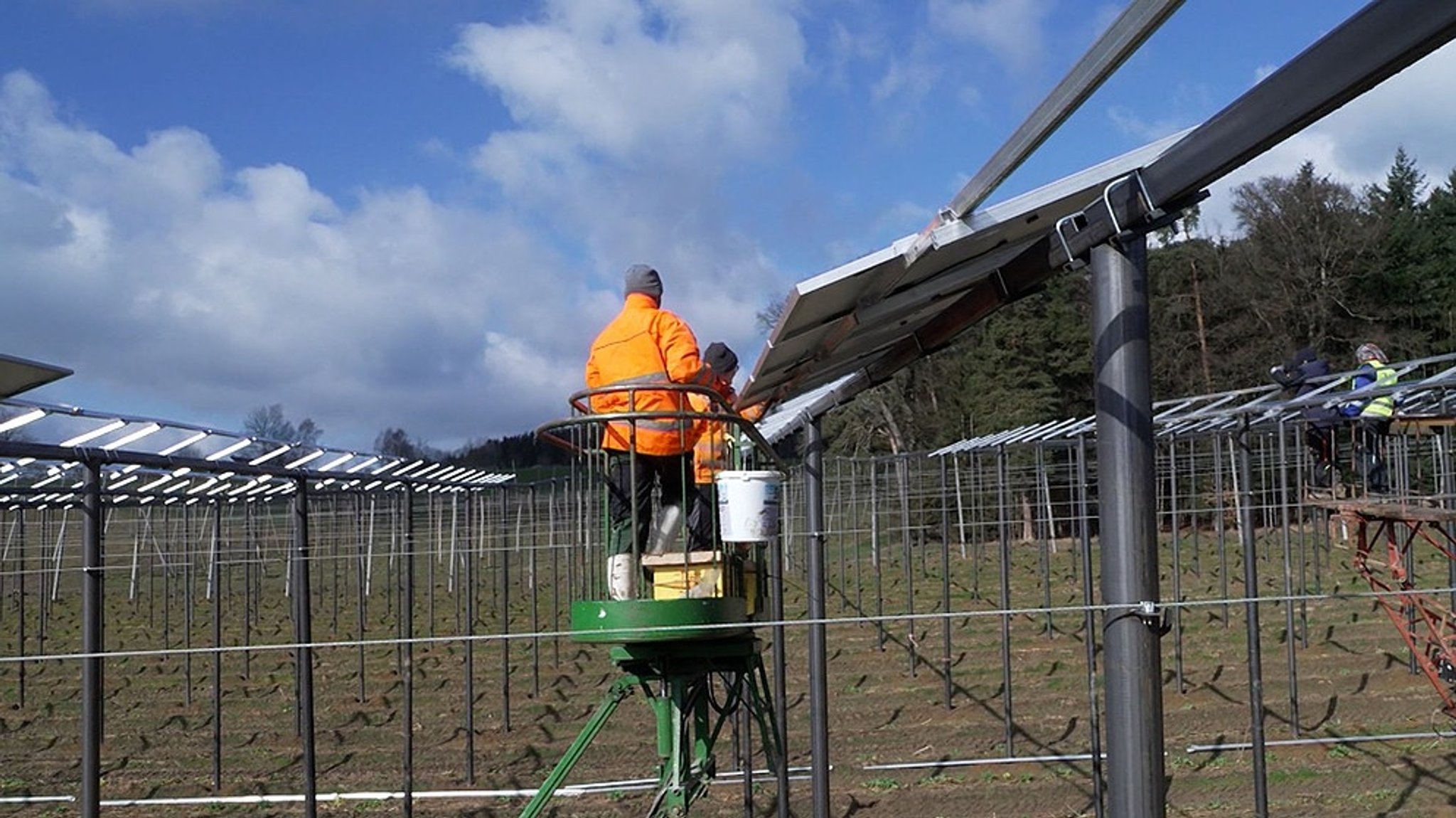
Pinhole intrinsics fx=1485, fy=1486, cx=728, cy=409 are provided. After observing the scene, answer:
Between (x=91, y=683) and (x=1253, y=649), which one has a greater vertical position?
(x=91, y=683)

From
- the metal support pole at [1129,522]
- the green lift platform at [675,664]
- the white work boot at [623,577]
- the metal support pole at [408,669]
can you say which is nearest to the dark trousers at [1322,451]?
the metal support pole at [408,669]

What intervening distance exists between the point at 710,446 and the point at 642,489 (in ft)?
1.82

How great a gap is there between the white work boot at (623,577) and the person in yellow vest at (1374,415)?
6.04m

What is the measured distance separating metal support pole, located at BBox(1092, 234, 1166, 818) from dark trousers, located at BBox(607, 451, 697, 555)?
7.33 feet

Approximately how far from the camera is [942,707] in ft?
41.5

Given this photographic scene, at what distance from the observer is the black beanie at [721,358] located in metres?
6.41

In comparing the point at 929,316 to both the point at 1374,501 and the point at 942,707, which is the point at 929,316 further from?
the point at 942,707

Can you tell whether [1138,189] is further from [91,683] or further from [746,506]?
[91,683]

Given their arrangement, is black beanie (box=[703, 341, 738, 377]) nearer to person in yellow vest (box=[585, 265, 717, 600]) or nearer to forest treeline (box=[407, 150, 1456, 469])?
person in yellow vest (box=[585, 265, 717, 600])

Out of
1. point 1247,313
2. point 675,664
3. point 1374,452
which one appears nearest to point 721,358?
point 675,664

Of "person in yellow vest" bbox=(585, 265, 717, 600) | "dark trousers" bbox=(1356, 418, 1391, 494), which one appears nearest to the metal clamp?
"person in yellow vest" bbox=(585, 265, 717, 600)

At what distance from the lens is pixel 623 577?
5199 millimetres

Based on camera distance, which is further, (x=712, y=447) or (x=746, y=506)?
(x=712, y=447)

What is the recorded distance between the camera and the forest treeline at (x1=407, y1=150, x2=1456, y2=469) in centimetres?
2983
